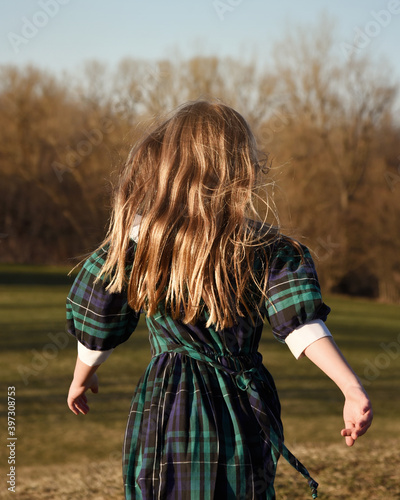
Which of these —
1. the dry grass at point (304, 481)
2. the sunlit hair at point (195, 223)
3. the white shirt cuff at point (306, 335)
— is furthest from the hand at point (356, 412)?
the dry grass at point (304, 481)

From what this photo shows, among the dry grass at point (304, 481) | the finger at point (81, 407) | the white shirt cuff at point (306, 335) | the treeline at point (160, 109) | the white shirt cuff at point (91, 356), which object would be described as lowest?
the treeline at point (160, 109)

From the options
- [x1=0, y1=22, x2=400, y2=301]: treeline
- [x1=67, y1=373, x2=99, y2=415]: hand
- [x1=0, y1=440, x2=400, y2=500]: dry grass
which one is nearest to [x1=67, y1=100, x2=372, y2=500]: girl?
[x1=67, y1=373, x2=99, y2=415]: hand

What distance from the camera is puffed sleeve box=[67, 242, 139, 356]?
5.85ft

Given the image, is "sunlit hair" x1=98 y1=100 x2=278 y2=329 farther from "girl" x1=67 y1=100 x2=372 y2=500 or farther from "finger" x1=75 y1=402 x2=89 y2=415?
"finger" x1=75 y1=402 x2=89 y2=415

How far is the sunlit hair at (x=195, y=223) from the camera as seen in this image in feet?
5.54

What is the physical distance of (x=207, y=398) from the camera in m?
1.69

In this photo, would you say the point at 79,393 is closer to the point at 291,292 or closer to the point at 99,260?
the point at 99,260

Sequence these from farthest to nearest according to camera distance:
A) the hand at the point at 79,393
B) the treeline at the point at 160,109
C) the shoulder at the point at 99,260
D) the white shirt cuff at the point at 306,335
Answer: the treeline at the point at 160,109 < the hand at the point at 79,393 < the shoulder at the point at 99,260 < the white shirt cuff at the point at 306,335

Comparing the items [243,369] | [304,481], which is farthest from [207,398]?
[304,481]

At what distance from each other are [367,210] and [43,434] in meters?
22.7

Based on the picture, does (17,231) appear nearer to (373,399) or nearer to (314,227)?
(314,227)

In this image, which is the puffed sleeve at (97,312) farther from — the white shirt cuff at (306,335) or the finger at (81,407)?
the white shirt cuff at (306,335)

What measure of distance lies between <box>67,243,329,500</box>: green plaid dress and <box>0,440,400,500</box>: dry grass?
150 cm

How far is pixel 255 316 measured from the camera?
1.74 m
